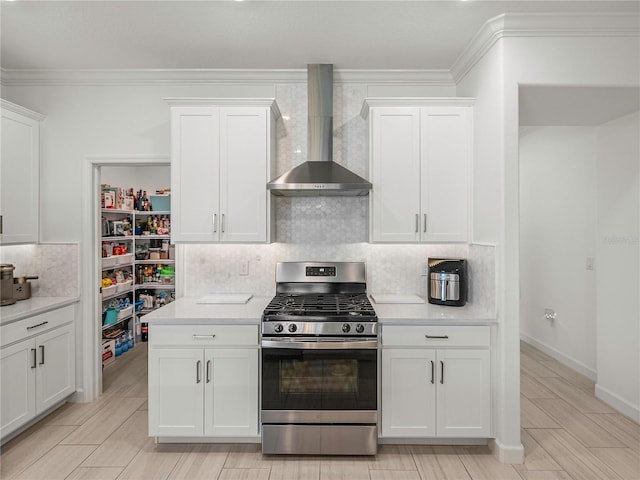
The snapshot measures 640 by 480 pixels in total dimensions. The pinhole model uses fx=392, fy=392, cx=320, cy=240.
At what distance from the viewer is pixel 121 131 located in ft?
10.8

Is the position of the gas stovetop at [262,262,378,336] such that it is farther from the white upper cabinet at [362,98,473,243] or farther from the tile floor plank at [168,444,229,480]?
the tile floor plank at [168,444,229,480]

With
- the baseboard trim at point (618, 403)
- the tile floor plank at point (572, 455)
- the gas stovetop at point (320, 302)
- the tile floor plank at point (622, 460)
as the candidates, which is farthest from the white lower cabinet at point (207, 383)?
the baseboard trim at point (618, 403)

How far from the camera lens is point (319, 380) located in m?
2.47

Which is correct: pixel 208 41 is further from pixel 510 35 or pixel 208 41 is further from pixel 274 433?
pixel 274 433

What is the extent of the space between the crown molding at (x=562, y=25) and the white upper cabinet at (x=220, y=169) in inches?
62.8

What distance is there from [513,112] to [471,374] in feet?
5.56

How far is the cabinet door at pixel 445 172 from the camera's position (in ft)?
9.50

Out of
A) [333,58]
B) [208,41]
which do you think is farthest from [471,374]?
[208,41]

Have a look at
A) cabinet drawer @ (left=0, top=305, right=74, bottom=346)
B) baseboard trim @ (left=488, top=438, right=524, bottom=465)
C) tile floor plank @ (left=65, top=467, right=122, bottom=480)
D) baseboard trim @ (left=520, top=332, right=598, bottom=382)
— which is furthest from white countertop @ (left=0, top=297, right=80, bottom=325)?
baseboard trim @ (left=520, top=332, right=598, bottom=382)

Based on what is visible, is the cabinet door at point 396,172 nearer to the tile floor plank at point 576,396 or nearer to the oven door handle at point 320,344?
the oven door handle at point 320,344

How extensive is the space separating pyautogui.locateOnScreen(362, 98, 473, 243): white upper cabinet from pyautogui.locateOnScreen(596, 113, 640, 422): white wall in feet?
4.36

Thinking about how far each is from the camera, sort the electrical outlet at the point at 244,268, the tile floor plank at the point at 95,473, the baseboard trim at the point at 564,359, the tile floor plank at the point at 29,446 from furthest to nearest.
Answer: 1. the baseboard trim at the point at 564,359
2. the electrical outlet at the point at 244,268
3. the tile floor plank at the point at 29,446
4. the tile floor plank at the point at 95,473

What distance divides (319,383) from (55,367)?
2.11m

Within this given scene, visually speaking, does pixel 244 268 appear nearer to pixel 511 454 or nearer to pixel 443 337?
pixel 443 337
